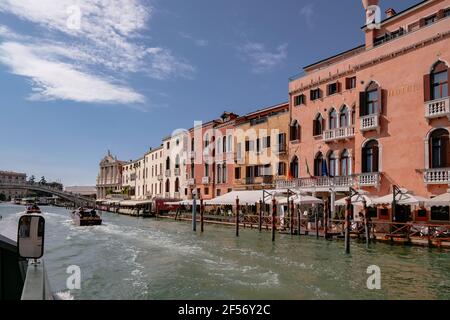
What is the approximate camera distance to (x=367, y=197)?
2220cm

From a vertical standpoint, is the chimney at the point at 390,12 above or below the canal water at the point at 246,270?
above

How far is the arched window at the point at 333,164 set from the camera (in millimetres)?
28078

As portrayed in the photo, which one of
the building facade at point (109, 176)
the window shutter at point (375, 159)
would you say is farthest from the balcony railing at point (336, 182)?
the building facade at point (109, 176)

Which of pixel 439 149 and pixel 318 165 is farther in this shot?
pixel 318 165

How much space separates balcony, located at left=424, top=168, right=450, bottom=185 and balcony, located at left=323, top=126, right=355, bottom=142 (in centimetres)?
629

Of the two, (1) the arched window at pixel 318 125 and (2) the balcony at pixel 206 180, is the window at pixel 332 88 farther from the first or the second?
(2) the balcony at pixel 206 180

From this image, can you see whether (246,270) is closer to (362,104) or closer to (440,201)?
(440,201)

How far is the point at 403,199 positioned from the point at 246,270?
10.7 m

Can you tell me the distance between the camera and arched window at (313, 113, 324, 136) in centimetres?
2992

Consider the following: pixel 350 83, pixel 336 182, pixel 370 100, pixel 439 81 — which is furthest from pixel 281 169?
pixel 439 81

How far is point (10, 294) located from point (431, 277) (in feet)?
40.9

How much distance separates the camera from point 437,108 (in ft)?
68.5

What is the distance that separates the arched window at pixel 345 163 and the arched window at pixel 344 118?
1.92 metres

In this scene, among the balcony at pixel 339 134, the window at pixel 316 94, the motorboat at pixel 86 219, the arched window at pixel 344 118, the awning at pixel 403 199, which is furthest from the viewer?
the motorboat at pixel 86 219
